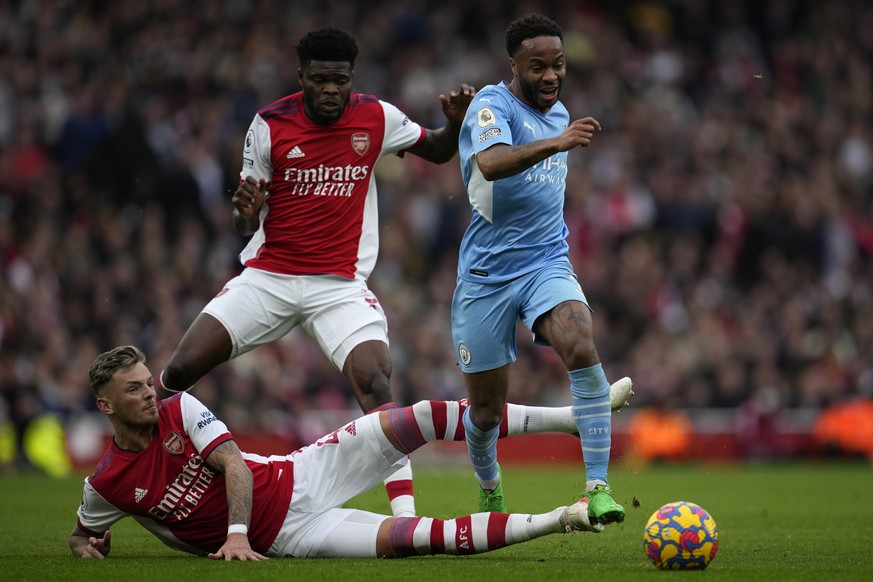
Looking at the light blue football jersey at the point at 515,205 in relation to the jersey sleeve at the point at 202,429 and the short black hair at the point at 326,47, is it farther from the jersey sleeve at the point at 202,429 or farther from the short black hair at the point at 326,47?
the jersey sleeve at the point at 202,429

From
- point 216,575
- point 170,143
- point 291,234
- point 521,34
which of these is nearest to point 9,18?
point 170,143

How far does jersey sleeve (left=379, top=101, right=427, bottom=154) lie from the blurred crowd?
744 cm

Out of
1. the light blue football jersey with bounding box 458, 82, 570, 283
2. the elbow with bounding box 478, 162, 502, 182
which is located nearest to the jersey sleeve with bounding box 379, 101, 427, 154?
the light blue football jersey with bounding box 458, 82, 570, 283

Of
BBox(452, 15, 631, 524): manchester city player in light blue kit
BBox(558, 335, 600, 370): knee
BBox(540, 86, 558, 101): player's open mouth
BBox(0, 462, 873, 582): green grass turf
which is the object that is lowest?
BBox(0, 462, 873, 582): green grass turf

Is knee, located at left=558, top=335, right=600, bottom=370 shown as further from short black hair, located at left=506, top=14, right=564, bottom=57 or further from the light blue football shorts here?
short black hair, located at left=506, top=14, right=564, bottom=57

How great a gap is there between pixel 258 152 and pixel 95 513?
2684 mm

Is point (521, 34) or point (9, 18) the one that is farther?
point (9, 18)

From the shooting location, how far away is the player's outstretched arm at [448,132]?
8375 mm

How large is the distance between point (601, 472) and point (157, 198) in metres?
11.3

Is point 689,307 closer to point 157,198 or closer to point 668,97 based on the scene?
point 668,97

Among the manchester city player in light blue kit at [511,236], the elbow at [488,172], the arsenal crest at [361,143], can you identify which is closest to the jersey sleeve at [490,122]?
the manchester city player in light blue kit at [511,236]

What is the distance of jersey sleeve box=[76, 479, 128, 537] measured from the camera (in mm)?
6820

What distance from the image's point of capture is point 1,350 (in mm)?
15633

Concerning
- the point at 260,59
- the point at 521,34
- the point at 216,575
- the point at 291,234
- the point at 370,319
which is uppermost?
the point at 260,59
